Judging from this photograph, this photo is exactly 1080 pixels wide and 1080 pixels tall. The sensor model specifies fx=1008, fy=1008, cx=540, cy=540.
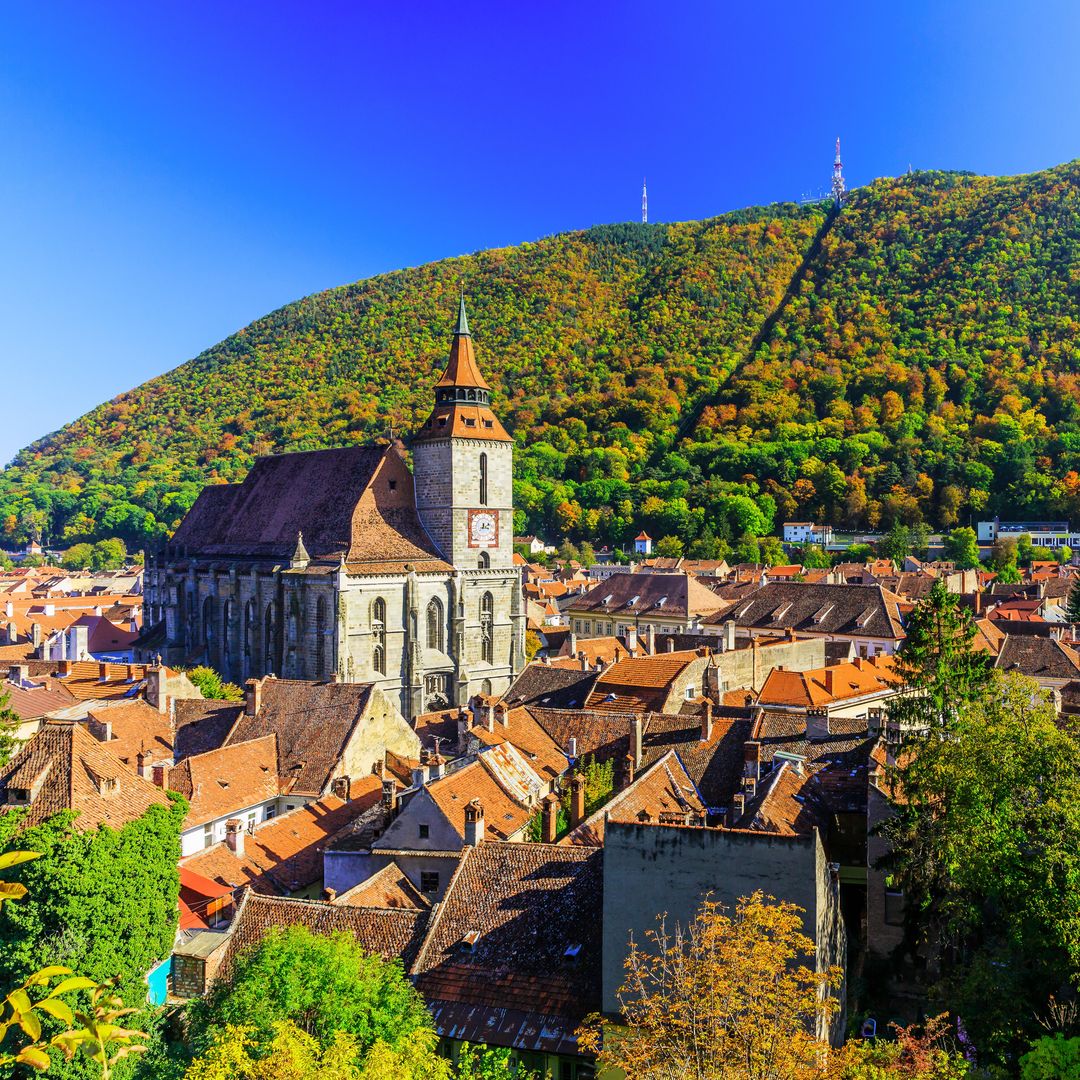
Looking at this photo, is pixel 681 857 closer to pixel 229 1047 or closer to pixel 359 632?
pixel 229 1047

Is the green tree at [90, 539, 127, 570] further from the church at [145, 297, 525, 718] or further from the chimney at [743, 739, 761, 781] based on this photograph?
the chimney at [743, 739, 761, 781]

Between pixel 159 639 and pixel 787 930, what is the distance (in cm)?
6414

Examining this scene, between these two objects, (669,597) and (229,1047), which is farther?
(669,597)

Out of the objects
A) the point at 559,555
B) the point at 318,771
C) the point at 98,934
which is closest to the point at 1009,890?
the point at 98,934

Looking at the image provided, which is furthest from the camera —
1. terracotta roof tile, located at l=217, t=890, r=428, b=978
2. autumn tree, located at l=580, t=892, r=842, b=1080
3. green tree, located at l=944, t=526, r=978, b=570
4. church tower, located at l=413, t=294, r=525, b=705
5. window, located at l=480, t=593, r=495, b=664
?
green tree, located at l=944, t=526, r=978, b=570

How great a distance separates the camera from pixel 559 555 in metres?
162

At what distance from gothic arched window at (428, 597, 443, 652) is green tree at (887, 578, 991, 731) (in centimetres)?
3553

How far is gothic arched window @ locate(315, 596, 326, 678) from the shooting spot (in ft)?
182

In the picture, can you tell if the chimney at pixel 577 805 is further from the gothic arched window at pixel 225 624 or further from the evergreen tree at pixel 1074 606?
the evergreen tree at pixel 1074 606

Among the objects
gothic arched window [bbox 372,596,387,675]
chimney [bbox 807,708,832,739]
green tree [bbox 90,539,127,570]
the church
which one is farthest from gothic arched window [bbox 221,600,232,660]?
green tree [bbox 90,539,127,570]

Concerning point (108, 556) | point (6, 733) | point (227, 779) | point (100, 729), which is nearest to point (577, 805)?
point (227, 779)

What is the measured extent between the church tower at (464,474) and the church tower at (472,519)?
6cm

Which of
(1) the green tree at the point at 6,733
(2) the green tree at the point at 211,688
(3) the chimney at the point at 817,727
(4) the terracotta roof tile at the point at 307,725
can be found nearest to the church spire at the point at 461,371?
(2) the green tree at the point at 211,688

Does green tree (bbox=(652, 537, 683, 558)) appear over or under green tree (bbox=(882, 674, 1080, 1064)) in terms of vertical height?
over
